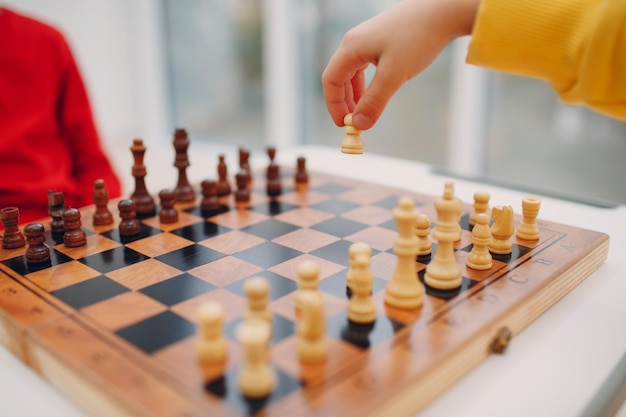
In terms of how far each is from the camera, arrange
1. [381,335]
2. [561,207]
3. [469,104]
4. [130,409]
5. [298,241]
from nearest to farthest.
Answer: [130,409] < [381,335] < [298,241] < [561,207] < [469,104]

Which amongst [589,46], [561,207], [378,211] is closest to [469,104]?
[561,207]

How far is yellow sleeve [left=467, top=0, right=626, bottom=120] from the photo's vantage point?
2.74 feet

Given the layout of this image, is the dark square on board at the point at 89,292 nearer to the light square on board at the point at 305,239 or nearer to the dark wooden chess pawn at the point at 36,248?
the dark wooden chess pawn at the point at 36,248

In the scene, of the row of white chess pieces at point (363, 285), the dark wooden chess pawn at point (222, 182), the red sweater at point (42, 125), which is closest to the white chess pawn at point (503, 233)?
the row of white chess pieces at point (363, 285)

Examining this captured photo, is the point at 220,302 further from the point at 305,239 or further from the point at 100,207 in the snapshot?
the point at 100,207

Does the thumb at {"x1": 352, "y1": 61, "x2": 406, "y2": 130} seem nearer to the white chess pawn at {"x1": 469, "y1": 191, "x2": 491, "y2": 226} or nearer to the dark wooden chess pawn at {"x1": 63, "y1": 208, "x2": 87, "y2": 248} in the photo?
the white chess pawn at {"x1": 469, "y1": 191, "x2": 491, "y2": 226}

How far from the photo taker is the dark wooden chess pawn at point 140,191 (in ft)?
4.64

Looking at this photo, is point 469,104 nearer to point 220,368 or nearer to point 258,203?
point 258,203

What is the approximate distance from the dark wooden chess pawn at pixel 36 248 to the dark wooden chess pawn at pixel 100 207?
0.68 ft

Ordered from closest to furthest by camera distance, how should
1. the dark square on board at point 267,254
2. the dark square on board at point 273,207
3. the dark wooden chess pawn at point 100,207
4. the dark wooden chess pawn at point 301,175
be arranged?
the dark square on board at point 267,254 < the dark wooden chess pawn at point 100,207 < the dark square on board at point 273,207 < the dark wooden chess pawn at point 301,175

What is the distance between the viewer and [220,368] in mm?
754

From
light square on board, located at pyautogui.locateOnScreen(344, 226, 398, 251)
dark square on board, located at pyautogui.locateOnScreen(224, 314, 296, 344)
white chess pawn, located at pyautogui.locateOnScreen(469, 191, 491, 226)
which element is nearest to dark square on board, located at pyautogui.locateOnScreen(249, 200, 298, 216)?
light square on board, located at pyautogui.locateOnScreen(344, 226, 398, 251)

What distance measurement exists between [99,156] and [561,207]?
135 centimetres

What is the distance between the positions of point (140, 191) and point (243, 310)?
0.64 m
